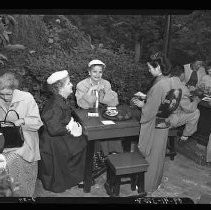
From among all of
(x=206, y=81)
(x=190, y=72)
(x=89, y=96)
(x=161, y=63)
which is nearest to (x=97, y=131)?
(x=89, y=96)

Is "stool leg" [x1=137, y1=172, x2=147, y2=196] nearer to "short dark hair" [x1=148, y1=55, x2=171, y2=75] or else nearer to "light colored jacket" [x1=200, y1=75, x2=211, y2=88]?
"short dark hair" [x1=148, y1=55, x2=171, y2=75]

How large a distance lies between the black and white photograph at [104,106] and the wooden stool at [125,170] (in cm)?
1

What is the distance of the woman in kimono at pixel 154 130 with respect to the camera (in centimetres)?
532

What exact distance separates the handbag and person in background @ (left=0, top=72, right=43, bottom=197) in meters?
0.09

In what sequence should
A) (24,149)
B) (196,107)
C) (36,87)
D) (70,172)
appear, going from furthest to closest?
(196,107)
(36,87)
(70,172)
(24,149)

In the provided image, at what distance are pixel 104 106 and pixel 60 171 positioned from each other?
4.12 feet

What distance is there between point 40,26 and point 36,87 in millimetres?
941

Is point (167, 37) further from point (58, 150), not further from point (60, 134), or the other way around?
point (58, 150)

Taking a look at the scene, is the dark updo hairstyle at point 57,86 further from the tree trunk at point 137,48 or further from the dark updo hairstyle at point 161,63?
the tree trunk at point 137,48

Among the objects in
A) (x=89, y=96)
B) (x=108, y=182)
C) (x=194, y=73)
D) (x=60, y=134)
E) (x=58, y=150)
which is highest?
(x=194, y=73)

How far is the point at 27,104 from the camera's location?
17.2 feet

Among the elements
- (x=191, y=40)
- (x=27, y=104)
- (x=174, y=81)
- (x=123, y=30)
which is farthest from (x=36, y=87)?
(x=191, y=40)

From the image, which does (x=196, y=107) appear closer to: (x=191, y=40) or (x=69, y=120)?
(x=191, y=40)

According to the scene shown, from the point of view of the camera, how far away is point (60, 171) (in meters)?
5.46
